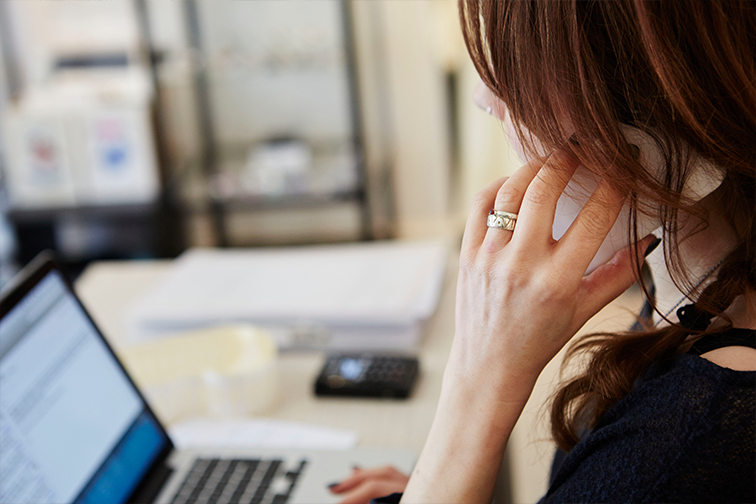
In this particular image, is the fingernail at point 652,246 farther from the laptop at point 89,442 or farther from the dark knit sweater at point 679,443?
the laptop at point 89,442

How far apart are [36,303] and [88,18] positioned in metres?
2.42

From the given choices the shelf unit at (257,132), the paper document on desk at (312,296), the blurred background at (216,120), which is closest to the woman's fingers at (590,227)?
the paper document on desk at (312,296)

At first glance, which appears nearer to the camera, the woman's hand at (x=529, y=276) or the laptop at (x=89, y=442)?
the woman's hand at (x=529, y=276)

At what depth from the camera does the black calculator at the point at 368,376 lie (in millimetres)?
945

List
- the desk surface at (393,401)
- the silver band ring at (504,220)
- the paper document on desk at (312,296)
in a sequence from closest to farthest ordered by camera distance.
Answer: the silver band ring at (504,220) < the desk surface at (393,401) < the paper document on desk at (312,296)

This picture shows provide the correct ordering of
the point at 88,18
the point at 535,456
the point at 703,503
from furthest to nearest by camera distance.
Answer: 1. the point at 88,18
2. the point at 535,456
3. the point at 703,503

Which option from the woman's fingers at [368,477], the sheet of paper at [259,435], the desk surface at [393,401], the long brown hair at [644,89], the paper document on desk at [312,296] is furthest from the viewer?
the paper document on desk at [312,296]

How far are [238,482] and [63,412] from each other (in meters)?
0.22

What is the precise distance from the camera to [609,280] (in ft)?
1.76

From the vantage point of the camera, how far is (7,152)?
8.59 feet

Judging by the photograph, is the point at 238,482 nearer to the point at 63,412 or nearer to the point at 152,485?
the point at 152,485

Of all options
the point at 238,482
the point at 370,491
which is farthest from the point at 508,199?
the point at 238,482

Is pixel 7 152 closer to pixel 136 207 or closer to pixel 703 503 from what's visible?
pixel 136 207

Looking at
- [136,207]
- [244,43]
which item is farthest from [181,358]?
[244,43]
